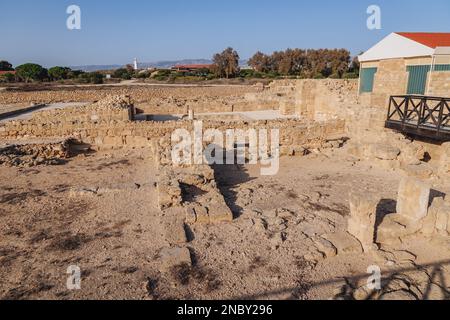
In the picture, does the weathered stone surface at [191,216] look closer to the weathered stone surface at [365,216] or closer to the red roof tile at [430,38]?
the weathered stone surface at [365,216]

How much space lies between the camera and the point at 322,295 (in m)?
4.05

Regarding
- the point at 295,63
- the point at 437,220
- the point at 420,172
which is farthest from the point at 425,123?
the point at 295,63

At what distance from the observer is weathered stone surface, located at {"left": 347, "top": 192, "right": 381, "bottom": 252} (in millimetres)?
5000

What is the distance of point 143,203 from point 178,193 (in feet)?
2.85

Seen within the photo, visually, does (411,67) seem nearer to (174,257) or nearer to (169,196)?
(169,196)

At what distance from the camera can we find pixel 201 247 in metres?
5.09

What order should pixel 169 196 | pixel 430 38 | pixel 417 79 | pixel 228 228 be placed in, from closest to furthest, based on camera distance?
pixel 228 228 < pixel 169 196 < pixel 417 79 < pixel 430 38

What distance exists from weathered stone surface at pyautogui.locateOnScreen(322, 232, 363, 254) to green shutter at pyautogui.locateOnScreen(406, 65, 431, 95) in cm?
1213

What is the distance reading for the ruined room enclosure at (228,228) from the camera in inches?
167

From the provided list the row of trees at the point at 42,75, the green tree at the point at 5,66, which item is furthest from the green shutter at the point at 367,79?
the green tree at the point at 5,66

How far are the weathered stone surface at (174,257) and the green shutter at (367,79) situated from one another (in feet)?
57.0

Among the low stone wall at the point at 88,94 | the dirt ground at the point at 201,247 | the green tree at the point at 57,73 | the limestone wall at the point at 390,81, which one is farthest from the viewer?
the green tree at the point at 57,73

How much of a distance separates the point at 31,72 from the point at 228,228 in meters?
54.8
